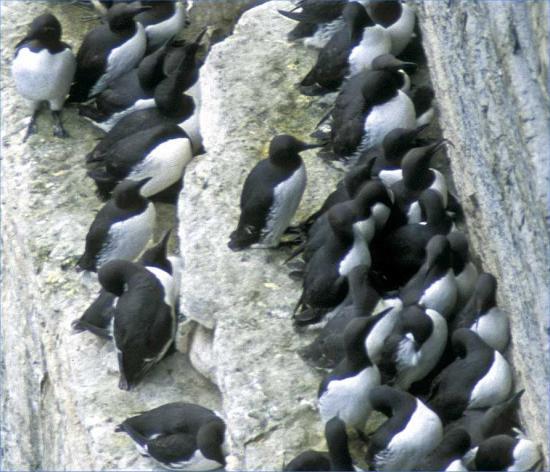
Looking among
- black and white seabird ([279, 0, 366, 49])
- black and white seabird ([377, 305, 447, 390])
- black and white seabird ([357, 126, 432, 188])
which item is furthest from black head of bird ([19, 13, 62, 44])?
black and white seabird ([377, 305, 447, 390])

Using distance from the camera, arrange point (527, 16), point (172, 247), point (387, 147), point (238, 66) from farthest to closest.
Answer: point (238, 66) < point (172, 247) < point (387, 147) < point (527, 16)

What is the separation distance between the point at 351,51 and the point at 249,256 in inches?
63.7

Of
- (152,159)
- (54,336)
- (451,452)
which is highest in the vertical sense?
(451,452)

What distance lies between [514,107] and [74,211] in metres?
3.44

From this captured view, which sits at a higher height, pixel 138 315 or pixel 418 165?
pixel 418 165

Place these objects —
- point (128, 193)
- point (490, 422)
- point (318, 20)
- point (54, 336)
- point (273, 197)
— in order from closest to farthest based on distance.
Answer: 1. point (490, 422)
2. point (273, 197)
3. point (54, 336)
4. point (128, 193)
5. point (318, 20)

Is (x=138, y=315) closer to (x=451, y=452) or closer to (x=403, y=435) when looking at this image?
(x=403, y=435)

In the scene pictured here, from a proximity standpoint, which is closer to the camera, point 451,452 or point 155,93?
point 451,452

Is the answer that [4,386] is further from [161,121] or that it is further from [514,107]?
[514,107]

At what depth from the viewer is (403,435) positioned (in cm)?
586

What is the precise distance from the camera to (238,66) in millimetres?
8547

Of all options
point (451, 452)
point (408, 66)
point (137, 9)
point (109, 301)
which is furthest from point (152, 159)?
point (451, 452)

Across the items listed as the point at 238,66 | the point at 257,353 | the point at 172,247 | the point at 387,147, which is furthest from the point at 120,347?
the point at 238,66

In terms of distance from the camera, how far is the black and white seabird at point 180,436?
20.8 feet
